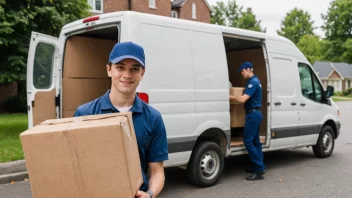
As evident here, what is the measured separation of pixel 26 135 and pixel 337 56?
147 feet

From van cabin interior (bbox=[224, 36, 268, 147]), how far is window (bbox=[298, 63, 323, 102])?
2.36 feet

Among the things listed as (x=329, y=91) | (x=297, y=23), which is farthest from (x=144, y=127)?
(x=297, y=23)

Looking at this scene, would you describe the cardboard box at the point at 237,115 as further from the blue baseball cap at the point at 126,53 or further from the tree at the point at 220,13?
the tree at the point at 220,13

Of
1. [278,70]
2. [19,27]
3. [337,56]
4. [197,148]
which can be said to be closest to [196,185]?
[197,148]

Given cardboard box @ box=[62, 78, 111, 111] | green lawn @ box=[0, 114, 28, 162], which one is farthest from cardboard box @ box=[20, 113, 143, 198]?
green lawn @ box=[0, 114, 28, 162]

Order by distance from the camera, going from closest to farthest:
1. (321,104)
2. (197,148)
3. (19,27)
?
1. (197,148)
2. (321,104)
3. (19,27)

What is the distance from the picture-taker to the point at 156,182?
2.11m

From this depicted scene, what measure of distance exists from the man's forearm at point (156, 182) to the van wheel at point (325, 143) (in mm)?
6753

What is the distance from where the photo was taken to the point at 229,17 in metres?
59.6

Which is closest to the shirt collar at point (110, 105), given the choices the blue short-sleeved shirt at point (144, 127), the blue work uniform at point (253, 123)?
the blue short-sleeved shirt at point (144, 127)

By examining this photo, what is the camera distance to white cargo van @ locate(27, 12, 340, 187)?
5066 mm

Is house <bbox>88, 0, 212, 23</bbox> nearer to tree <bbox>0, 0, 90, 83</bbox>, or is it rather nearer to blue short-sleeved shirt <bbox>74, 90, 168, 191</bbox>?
tree <bbox>0, 0, 90, 83</bbox>

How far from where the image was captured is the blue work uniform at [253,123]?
6.41 m

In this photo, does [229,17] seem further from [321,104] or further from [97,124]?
[97,124]
